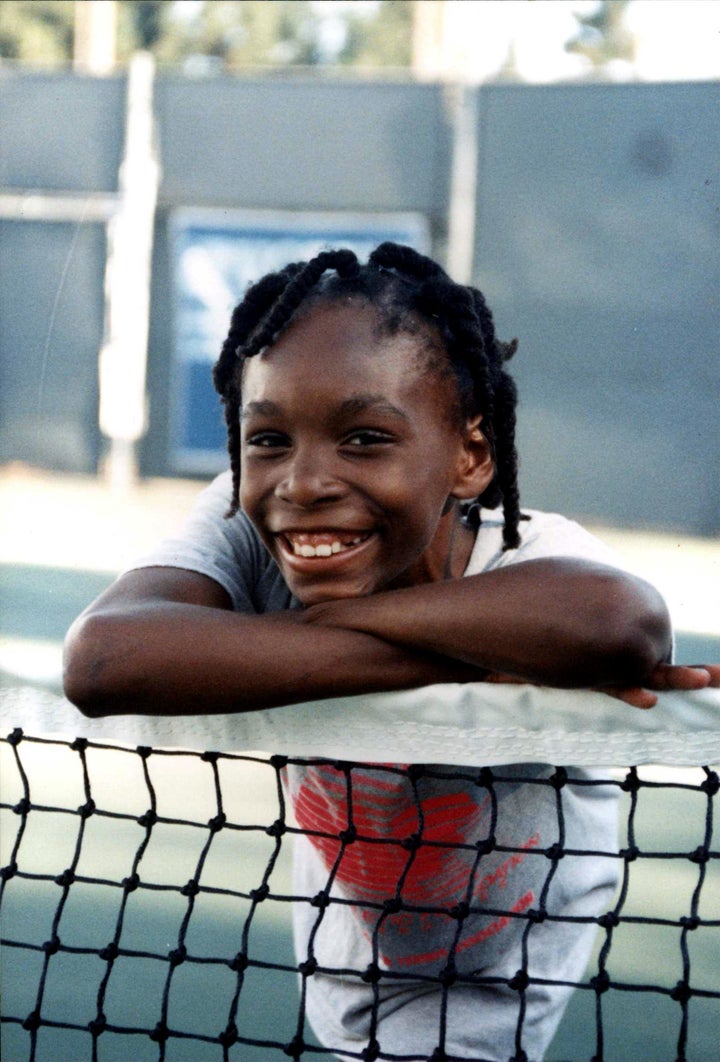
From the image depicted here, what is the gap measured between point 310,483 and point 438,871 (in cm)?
57

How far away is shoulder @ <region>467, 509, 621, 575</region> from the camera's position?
5.71ft

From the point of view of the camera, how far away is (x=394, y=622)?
1.52 m

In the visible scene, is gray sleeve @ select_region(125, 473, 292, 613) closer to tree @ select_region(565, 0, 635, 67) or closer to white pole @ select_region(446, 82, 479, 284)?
white pole @ select_region(446, 82, 479, 284)

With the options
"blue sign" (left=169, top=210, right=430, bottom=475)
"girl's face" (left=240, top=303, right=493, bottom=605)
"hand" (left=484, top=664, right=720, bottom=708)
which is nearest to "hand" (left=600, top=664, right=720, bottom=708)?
"hand" (left=484, top=664, right=720, bottom=708)

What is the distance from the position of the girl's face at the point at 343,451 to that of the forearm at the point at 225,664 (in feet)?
0.37

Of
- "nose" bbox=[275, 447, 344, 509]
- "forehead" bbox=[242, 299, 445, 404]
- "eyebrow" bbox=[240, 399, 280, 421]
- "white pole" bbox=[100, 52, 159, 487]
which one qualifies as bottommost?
"white pole" bbox=[100, 52, 159, 487]

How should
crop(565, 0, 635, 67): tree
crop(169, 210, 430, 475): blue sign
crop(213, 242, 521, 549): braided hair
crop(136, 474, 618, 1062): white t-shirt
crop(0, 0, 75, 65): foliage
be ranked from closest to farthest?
crop(213, 242, 521, 549): braided hair → crop(136, 474, 618, 1062): white t-shirt → crop(169, 210, 430, 475): blue sign → crop(565, 0, 635, 67): tree → crop(0, 0, 75, 65): foliage

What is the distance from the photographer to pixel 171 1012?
2637 millimetres

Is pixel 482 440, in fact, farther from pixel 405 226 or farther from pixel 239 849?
pixel 405 226

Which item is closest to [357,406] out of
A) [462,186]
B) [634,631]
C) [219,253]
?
[634,631]

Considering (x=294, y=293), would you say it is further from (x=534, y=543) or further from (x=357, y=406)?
(x=534, y=543)

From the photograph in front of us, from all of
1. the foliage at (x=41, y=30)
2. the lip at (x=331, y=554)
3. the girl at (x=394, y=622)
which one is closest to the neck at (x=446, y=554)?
the girl at (x=394, y=622)

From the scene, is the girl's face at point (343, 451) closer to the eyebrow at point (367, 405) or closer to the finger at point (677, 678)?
the eyebrow at point (367, 405)

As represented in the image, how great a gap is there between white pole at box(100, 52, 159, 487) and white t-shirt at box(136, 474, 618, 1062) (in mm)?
8432
